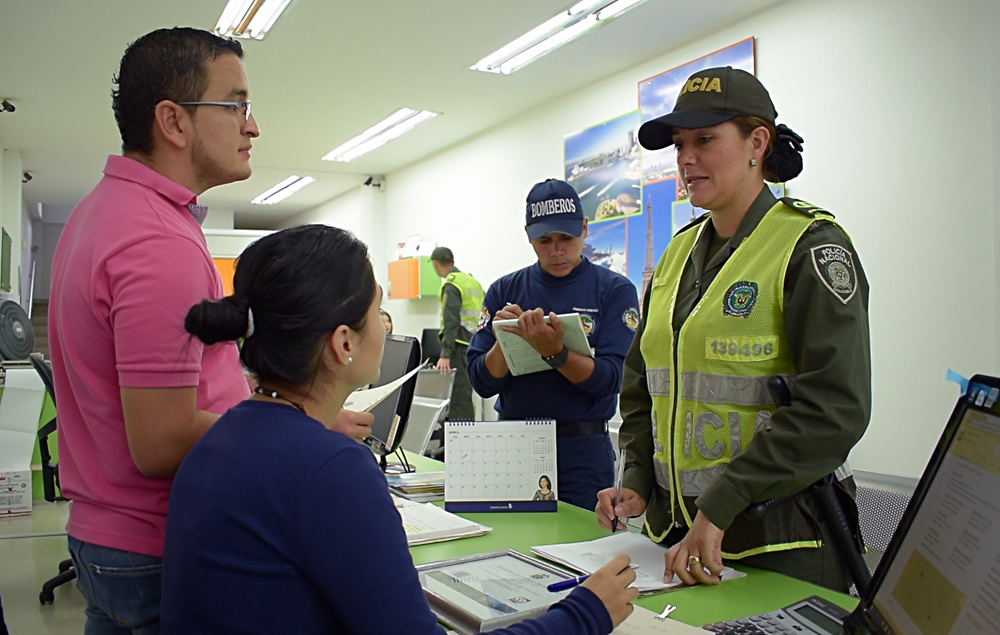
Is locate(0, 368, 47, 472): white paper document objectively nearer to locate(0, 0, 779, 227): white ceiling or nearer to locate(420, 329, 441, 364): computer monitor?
locate(0, 0, 779, 227): white ceiling

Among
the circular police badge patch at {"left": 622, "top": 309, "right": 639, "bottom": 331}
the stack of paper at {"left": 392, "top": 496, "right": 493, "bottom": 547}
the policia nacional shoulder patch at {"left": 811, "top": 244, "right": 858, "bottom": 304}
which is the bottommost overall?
the stack of paper at {"left": 392, "top": 496, "right": 493, "bottom": 547}

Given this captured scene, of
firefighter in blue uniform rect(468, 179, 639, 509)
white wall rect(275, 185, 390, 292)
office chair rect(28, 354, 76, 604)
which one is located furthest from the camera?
white wall rect(275, 185, 390, 292)

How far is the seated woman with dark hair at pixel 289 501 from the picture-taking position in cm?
92

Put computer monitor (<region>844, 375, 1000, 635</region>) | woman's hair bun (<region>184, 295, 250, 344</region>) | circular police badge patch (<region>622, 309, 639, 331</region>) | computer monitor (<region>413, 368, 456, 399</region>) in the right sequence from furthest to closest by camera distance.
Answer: computer monitor (<region>413, 368, 456, 399</region>) < circular police badge patch (<region>622, 309, 639, 331</region>) < woman's hair bun (<region>184, 295, 250, 344</region>) < computer monitor (<region>844, 375, 1000, 635</region>)

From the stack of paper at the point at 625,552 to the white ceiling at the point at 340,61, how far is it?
4.12m

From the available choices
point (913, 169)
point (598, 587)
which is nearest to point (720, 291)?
point (598, 587)

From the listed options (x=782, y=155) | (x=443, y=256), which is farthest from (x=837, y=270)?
(x=443, y=256)

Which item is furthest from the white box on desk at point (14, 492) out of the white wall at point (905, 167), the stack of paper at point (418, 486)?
the white wall at point (905, 167)

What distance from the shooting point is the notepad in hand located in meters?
1.85

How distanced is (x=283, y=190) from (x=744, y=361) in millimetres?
11359

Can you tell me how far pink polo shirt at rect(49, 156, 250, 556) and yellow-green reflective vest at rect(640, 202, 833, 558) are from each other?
0.92 m

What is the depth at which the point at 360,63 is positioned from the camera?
20.1ft

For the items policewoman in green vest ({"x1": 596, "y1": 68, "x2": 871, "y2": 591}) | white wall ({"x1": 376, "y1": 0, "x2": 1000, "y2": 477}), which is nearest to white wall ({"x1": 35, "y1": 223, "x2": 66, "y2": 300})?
white wall ({"x1": 376, "y1": 0, "x2": 1000, "y2": 477})

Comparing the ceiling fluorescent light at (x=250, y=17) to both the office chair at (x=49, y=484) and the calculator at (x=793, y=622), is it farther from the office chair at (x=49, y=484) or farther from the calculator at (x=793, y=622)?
the calculator at (x=793, y=622)
